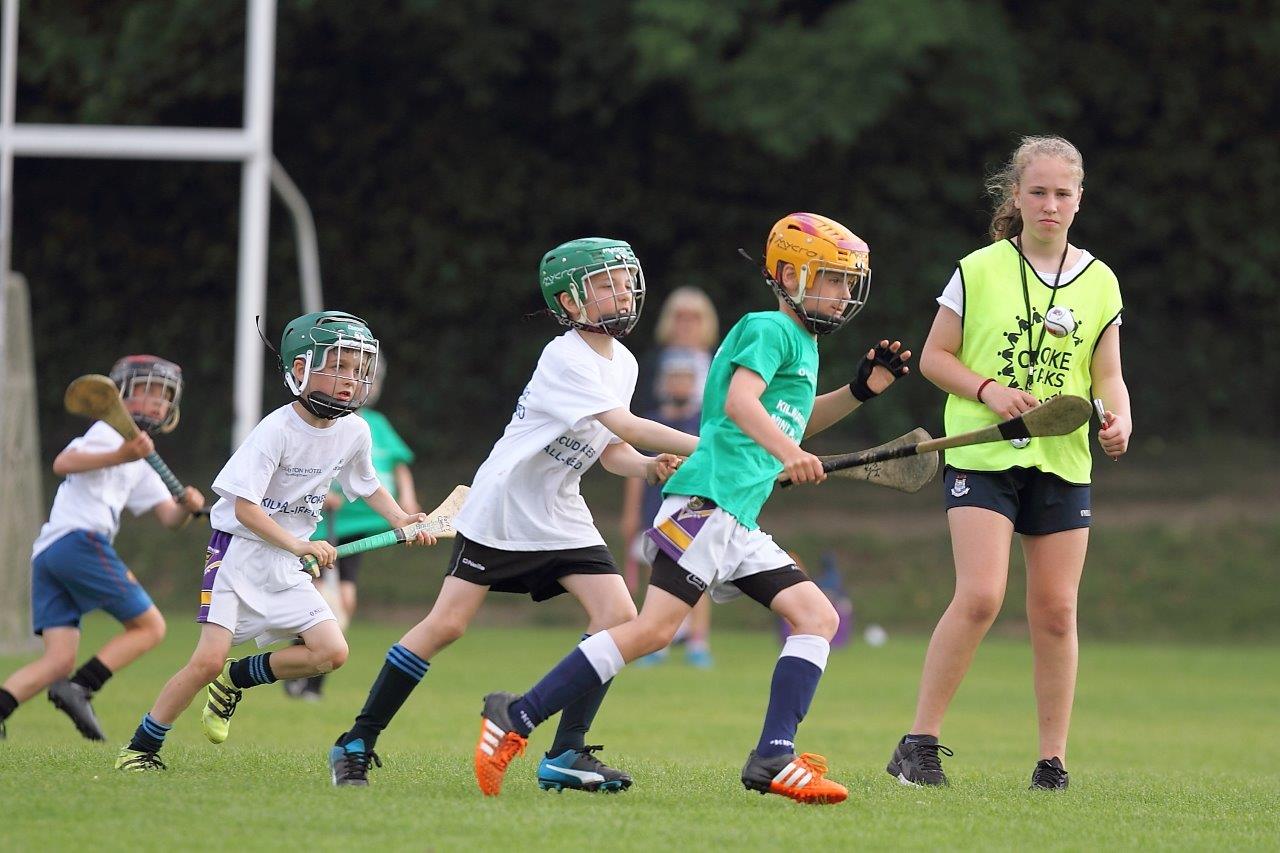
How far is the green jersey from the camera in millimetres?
5336

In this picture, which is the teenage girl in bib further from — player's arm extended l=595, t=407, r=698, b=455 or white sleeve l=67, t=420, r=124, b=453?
white sleeve l=67, t=420, r=124, b=453

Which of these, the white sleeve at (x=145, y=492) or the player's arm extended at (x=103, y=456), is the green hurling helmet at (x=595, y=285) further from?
the white sleeve at (x=145, y=492)

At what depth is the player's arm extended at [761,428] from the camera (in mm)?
5094

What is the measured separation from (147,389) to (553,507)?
2.39 meters

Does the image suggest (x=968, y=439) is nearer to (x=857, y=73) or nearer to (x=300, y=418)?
(x=300, y=418)

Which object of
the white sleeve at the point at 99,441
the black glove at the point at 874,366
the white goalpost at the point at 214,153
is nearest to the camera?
the black glove at the point at 874,366

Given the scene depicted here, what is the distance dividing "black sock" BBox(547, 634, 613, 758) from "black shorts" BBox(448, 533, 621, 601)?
0.74 feet

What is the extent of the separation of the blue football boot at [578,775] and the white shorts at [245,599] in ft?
3.20

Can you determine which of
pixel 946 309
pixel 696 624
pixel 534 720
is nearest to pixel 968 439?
pixel 946 309

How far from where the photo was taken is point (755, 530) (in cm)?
539

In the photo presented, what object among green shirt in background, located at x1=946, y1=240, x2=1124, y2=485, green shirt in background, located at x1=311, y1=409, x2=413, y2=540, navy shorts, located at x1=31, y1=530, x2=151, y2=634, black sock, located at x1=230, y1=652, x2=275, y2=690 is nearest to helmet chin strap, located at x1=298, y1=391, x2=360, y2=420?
black sock, located at x1=230, y1=652, x2=275, y2=690

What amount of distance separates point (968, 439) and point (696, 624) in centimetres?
672

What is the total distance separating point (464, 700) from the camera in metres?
9.77

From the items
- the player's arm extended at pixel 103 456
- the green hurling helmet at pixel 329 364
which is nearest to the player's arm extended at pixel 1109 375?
the green hurling helmet at pixel 329 364
